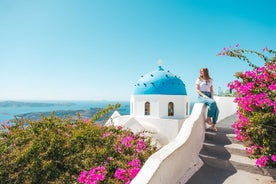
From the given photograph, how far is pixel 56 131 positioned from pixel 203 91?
4875 millimetres

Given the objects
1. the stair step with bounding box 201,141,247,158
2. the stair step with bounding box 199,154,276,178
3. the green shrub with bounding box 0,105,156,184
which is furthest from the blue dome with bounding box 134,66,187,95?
the stair step with bounding box 199,154,276,178

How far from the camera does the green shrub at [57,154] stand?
4.93 meters

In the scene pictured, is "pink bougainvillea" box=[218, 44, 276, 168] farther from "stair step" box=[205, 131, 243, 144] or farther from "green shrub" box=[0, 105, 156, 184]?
"green shrub" box=[0, 105, 156, 184]

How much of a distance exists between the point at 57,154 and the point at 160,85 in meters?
10.5

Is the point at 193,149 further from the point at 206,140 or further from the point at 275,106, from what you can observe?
the point at 275,106

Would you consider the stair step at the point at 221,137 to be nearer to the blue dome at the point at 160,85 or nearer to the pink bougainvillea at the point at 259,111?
the pink bougainvillea at the point at 259,111

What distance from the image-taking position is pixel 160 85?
14.9 m

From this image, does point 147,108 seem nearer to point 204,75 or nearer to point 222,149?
point 204,75

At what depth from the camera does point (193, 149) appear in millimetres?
4559

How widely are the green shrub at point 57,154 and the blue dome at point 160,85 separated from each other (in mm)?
8724

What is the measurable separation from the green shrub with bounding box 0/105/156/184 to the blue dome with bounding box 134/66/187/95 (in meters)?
8.72

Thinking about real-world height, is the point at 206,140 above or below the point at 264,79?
below

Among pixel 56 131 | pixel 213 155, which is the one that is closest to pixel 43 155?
pixel 56 131

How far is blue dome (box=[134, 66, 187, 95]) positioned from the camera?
14.9 meters
